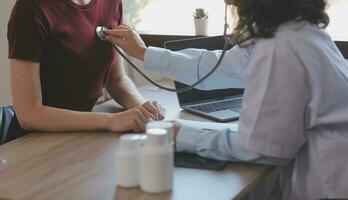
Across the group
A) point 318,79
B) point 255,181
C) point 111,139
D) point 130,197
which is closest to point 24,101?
point 111,139

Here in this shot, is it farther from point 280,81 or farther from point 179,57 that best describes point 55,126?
point 280,81

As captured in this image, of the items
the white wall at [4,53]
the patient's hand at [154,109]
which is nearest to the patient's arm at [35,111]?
the patient's hand at [154,109]

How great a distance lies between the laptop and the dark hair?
0.50 m

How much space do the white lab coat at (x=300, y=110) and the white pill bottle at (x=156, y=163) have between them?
21cm

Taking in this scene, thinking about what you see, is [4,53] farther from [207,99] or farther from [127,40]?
[207,99]

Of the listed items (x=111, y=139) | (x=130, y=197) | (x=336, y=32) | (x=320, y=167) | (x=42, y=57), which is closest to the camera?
(x=130, y=197)

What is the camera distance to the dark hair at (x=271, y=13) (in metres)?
1.29

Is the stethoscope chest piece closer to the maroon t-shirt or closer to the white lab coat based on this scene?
the maroon t-shirt

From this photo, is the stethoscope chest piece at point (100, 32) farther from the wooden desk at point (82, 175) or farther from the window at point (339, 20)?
the window at point (339, 20)

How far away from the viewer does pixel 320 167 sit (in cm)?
128

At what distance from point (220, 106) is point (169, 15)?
3.18ft

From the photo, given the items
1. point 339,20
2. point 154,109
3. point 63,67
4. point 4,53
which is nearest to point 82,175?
point 154,109

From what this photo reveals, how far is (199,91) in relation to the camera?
6.33 feet

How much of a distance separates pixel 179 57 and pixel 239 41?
417 mm
